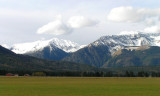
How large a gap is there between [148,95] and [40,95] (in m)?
24.7

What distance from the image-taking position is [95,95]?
66312 millimetres

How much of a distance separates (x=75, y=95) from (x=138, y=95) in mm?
14512

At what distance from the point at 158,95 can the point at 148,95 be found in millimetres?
2331

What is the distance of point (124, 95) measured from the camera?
6631cm

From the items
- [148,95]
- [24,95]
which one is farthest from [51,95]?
[148,95]

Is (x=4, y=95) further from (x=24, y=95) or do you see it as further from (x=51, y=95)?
(x=51, y=95)

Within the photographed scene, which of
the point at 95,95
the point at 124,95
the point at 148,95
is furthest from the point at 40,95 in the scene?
the point at 148,95

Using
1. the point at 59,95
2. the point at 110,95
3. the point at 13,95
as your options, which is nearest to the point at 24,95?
the point at 13,95

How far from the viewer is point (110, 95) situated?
218 feet

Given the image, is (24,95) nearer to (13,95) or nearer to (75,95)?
(13,95)

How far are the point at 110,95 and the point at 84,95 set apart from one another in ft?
19.8

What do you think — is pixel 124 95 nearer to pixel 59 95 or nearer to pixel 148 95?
pixel 148 95

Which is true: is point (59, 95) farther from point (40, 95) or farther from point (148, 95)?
point (148, 95)

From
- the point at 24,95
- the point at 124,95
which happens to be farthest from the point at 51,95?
the point at 124,95
